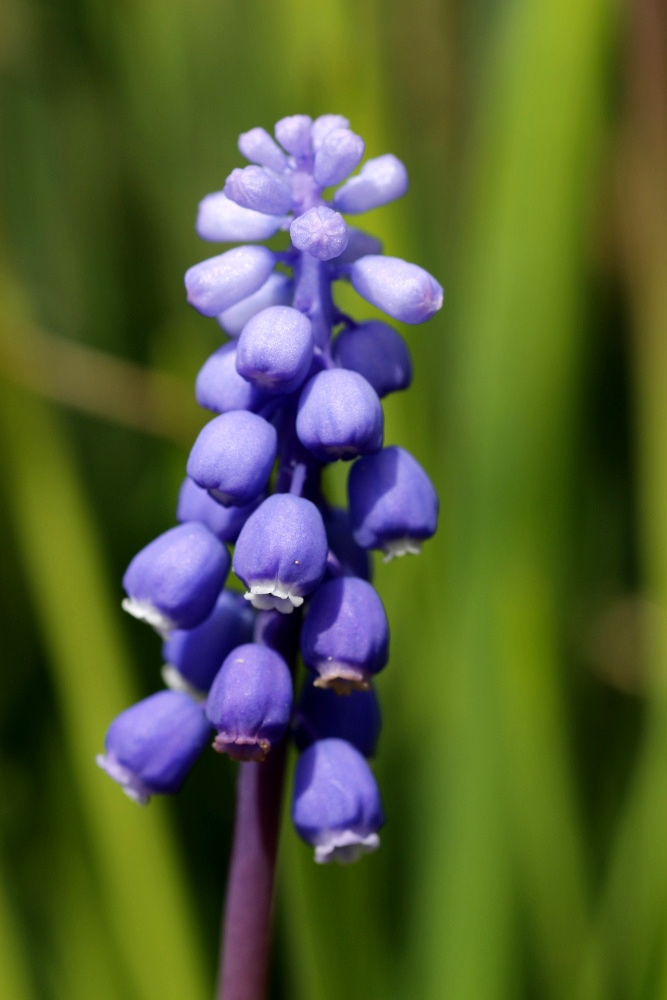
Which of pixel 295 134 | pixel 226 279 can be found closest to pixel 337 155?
pixel 295 134

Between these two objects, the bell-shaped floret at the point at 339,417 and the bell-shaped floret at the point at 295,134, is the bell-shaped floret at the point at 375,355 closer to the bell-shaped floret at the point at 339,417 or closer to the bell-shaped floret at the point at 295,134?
the bell-shaped floret at the point at 339,417

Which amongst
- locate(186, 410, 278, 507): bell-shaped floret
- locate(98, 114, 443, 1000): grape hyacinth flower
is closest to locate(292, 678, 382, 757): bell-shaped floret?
locate(98, 114, 443, 1000): grape hyacinth flower

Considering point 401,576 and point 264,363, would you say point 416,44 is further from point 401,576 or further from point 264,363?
point 264,363

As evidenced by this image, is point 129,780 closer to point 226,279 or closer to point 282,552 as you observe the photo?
point 282,552

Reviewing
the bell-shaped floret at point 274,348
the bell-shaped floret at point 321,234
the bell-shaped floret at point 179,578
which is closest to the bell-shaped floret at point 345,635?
the bell-shaped floret at point 179,578

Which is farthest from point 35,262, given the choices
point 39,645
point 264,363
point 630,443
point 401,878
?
point 264,363

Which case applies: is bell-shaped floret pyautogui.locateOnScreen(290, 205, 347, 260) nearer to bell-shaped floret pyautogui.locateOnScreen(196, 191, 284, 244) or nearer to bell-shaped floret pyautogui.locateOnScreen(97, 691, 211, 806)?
bell-shaped floret pyautogui.locateOnScreen(196, 191, 284, 244)
